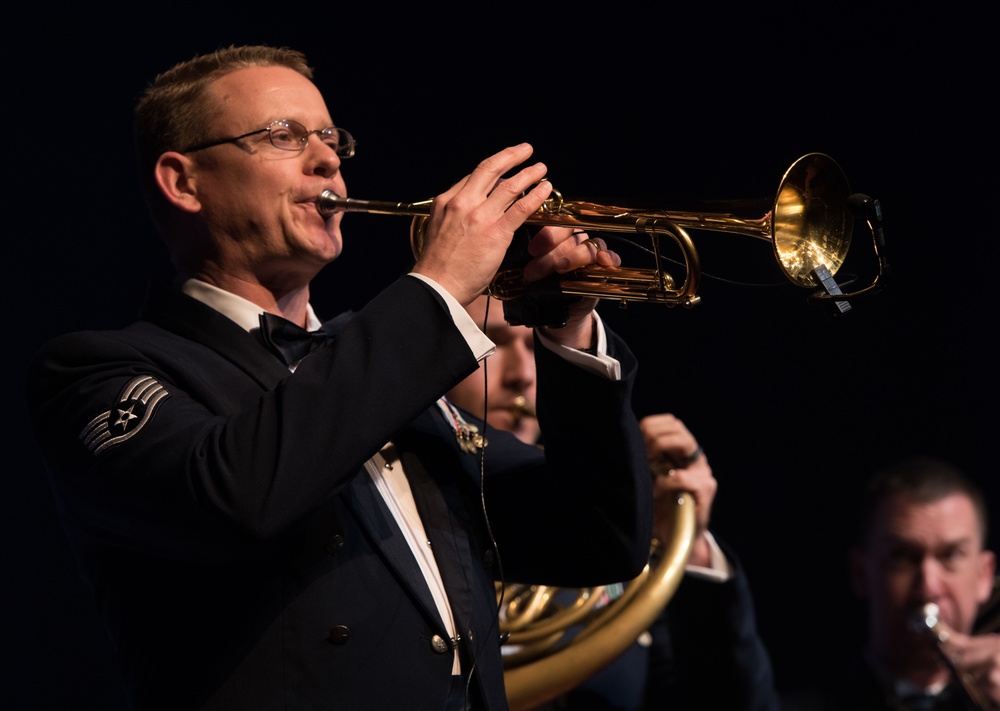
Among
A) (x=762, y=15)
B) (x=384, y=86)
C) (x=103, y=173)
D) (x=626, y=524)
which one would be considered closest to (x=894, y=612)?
(x=626, y=524)

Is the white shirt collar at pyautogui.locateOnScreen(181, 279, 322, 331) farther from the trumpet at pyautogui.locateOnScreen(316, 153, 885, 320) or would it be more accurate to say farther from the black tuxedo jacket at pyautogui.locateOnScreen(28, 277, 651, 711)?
the trumpet at pyautogui.locateOnScreen(316, 153, 885, 320)

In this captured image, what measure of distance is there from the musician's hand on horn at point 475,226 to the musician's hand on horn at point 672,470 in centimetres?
122

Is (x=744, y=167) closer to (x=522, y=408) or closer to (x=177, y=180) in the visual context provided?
(x=522, y=408)

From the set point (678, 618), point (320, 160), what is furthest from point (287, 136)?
point (678, 618)

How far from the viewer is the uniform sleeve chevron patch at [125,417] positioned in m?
1.87

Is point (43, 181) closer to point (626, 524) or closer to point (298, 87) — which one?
point (298, 87)

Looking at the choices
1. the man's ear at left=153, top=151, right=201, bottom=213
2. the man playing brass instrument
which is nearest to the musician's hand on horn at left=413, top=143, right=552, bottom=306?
the man playing brass instrument

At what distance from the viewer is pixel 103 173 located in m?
3.71

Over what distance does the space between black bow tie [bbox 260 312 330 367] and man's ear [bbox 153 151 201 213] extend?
351 mm

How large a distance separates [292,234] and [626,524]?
774 mm

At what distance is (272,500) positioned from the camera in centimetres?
176

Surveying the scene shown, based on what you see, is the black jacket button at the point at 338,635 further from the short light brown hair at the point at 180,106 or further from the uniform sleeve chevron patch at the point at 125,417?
the short light brown hair at the point at 180,106

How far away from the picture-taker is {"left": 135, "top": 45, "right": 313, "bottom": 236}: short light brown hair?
7.93 feet

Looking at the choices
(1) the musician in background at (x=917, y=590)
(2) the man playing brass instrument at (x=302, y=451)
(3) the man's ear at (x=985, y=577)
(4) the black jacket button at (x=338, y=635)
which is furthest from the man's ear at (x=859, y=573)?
(4) the black jacket button at (x=338, y=635)
